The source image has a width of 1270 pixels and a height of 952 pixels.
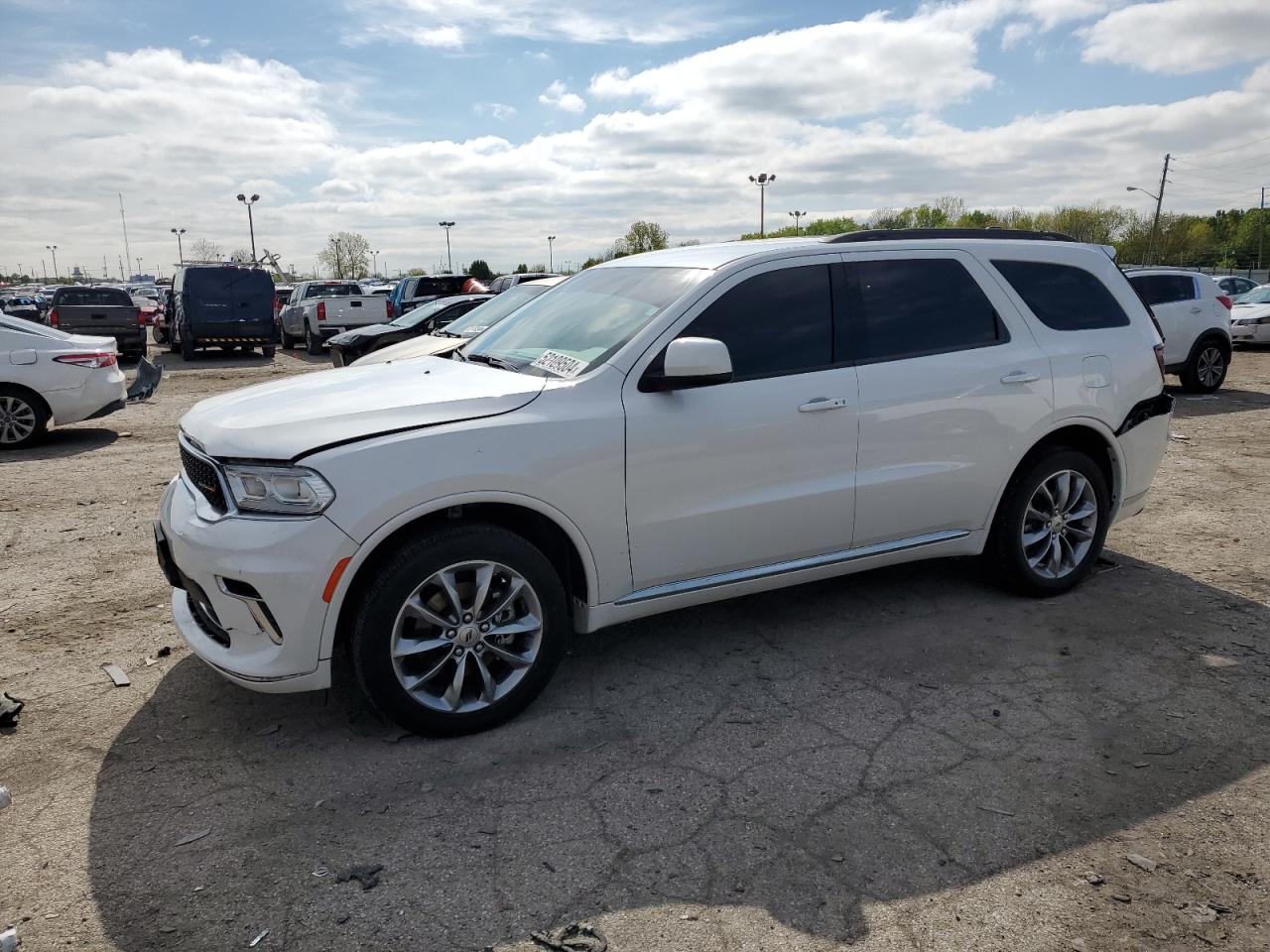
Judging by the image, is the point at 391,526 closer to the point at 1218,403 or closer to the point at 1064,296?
the point at 1064,296

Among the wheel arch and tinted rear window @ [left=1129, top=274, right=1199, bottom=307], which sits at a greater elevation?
tinted rear window @ [left=1129, top=274, right=1199, bottom=307]

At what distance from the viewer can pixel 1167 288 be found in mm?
13641

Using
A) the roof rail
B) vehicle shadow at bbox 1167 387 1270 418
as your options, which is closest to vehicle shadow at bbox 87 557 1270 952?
the roof rail

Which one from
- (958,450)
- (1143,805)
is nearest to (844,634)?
(958,450)

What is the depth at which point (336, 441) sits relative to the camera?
3381 mm

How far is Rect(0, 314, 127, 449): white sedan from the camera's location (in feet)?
32.2

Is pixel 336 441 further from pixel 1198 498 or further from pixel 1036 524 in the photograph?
pixel 1198 498

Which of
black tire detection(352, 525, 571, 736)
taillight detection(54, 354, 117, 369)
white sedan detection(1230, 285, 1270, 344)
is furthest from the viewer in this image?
white sedan detection(1230, 285, 1270, 344)

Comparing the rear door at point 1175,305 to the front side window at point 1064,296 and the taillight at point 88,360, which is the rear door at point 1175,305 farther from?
the taillight at point 88,360

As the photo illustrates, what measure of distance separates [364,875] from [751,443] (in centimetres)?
220

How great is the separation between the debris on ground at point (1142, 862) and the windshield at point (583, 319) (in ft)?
8.42

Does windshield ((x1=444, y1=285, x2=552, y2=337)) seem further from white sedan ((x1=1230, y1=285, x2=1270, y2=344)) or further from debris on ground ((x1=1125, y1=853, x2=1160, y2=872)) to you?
white sedan ((x1=1230, y1=285, x2=1270, y2=344))

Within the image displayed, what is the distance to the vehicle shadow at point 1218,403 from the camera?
12.0 meters

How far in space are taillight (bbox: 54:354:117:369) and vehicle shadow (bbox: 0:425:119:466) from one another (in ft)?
2.84
